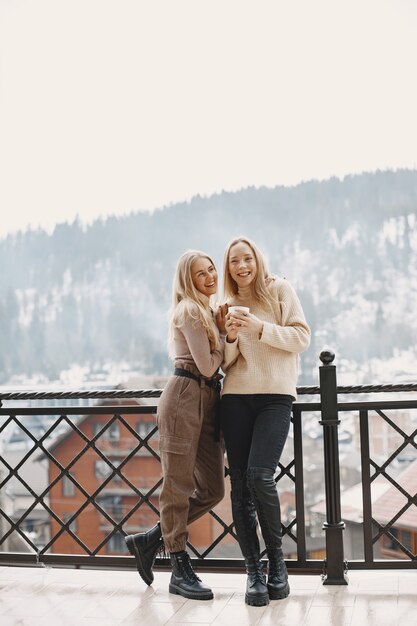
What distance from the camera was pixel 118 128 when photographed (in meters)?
35.2

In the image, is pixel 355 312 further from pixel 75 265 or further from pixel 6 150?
pixel 6 150

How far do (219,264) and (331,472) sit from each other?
26895 millimetres

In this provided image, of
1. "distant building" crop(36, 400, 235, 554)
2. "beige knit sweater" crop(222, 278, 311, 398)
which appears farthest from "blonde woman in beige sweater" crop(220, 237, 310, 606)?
"distant building" crop(36, 400, 235, 554)

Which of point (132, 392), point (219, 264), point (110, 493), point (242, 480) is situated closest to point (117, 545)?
point (110, 493)

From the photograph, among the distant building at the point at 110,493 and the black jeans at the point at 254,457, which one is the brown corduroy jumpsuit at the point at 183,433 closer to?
the black jeans at the point at 254,457

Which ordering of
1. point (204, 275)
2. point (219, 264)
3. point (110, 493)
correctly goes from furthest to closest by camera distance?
point (219, 264), point (110, 493), point (204, 275)

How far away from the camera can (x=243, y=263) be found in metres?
2.29

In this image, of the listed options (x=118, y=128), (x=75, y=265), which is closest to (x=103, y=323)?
(x=75, y=265)

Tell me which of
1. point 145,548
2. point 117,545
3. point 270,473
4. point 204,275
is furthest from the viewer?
point 117,545

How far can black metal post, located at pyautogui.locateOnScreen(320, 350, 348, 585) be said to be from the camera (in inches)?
95.7

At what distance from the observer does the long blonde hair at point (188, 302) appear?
7.32 ft

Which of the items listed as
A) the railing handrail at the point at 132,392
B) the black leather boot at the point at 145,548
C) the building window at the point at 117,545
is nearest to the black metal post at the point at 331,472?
the railing handrail at the point at 132,392

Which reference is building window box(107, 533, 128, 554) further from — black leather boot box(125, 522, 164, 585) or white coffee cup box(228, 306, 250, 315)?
white coffee cup box(228, 306, 250, 315)

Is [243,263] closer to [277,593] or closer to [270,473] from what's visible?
[270,473]
